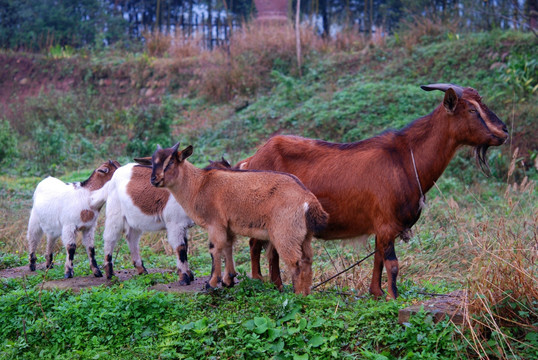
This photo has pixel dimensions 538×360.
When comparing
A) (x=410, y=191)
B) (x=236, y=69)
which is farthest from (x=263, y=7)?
(x=410, y=191)

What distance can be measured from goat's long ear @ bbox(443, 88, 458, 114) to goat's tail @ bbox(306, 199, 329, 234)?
62.8 inches

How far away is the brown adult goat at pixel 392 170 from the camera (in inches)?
228

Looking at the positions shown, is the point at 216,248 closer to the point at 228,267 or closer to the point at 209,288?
the point at 228,267

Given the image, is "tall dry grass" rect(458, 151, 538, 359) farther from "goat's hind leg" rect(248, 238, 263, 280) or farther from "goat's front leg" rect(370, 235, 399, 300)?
"goat's hind leg" rect(248, 238, 263, 280)

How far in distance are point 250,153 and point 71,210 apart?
7.95 metres

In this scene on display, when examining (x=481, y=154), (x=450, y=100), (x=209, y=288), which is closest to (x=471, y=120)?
(x=450, y=100)

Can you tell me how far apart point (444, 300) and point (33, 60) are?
24.3 meters

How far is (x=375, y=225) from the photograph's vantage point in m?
5.93

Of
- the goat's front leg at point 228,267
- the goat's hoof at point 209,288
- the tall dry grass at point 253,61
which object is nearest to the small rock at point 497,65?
the tall dry grass at point 253,61

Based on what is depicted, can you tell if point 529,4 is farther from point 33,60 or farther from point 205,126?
point 33,60

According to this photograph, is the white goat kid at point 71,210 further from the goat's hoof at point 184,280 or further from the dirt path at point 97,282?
the goat's hoof at point 184,280

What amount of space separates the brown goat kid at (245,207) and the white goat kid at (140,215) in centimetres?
58

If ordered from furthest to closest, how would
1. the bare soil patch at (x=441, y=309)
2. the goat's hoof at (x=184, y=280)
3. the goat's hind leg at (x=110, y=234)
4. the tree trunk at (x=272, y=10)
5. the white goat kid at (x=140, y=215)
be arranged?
the tree trunk at (x=272, y=10) → the goat's hind leg at (x=110, y=234) → the white goat kid at (x=140, y=215) → the goat's hoof at (x=184, y=280) → the bare soil patch at (x=441, y=309)

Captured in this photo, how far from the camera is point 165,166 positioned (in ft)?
20.5
